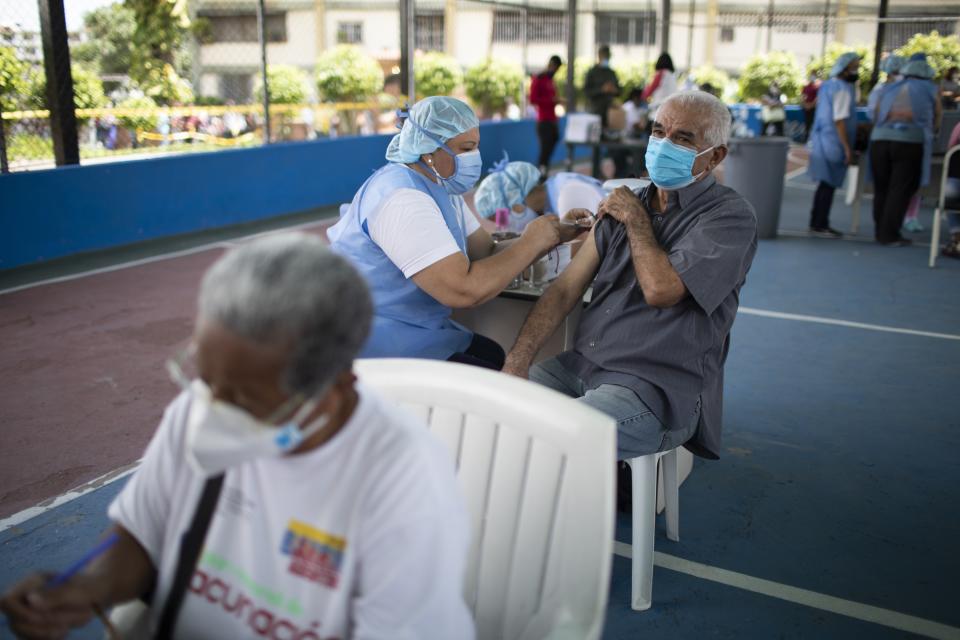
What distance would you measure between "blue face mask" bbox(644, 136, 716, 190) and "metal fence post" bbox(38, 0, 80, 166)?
6.04 m

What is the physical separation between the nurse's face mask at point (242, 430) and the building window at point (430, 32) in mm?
28945

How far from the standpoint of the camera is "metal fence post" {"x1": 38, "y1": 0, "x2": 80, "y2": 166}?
6832mm

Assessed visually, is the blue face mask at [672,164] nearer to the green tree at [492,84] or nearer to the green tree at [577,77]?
the green tree at [492,84]

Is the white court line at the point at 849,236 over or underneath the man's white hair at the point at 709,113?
underneath

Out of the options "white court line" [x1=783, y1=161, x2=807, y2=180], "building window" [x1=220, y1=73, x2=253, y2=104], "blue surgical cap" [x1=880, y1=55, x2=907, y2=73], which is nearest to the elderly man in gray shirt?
"blue surgical cap" [x1=880, y1=55, x2=907, y2=73]

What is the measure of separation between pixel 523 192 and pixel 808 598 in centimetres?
264

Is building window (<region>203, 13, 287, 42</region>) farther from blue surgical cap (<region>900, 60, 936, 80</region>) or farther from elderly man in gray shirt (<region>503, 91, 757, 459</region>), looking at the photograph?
elderly man in gray shirt (<region>503, 91, 757, 459</region>)

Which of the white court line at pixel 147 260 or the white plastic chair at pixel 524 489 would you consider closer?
the white plastic chair at pixel 524 489

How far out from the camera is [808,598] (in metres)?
2.54

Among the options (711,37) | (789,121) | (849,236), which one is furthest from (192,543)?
(711,37)

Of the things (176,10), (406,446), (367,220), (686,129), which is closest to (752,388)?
(686,129)

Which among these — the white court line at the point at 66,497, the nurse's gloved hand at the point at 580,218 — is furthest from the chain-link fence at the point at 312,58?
the nurse's gloved hand at the point at 580,218

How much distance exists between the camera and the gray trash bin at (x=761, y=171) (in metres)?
8.14

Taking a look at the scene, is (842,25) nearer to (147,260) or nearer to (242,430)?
(147,260)
